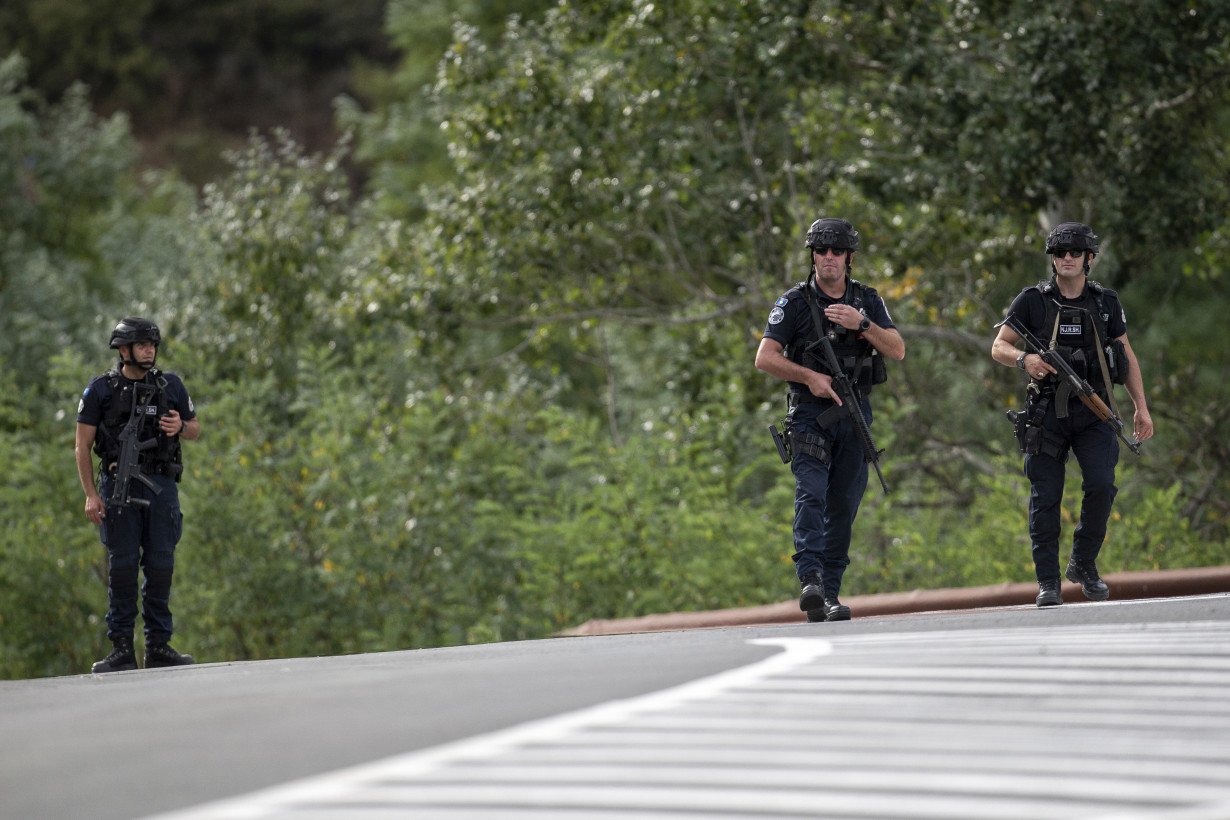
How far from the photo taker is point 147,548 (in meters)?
11.1

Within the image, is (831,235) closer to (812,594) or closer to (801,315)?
(801,315)

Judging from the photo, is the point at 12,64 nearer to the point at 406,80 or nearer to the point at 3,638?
the point at 406,80

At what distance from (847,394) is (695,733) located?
4.63m

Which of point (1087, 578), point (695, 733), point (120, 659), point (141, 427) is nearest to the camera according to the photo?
point (695, 733)

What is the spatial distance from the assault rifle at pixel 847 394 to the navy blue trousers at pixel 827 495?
0.08m

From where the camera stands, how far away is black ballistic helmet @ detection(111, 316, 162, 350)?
10828mm

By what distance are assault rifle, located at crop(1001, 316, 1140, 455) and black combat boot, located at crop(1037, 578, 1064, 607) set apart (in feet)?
2.55

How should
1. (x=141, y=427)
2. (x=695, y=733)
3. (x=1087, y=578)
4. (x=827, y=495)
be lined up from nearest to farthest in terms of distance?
(x=695, y=733) → (x=1087, y=578) → (x=827, y=495) → (x=141, y=427)

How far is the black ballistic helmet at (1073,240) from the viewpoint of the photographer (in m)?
9.68

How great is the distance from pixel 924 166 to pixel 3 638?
375 inches

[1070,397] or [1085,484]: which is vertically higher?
[1070,397]

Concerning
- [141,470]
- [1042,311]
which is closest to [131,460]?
[141,470]

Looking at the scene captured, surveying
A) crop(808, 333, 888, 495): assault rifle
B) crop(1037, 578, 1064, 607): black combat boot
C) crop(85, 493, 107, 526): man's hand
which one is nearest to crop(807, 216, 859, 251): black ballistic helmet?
crop(808, 333, 888, 495): assault rifle

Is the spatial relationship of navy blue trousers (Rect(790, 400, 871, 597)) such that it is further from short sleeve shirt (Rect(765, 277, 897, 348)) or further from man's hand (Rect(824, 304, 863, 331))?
man's hand (Rect(824, 304, 863, 331))
